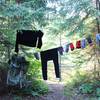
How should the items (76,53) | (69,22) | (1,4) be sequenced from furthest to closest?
(76,53), (69,22), (1,4)

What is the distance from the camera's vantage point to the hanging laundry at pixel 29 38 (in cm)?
627

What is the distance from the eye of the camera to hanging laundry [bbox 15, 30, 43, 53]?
6.27 meters

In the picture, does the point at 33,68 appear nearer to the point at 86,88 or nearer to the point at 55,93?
the point at 55,93

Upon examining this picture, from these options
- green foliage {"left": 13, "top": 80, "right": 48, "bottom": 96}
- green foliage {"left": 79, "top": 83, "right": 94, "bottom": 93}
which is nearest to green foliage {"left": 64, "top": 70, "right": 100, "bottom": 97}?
green foliage {"left": 79, "top": 83, "right": 94, "bottom": 93}

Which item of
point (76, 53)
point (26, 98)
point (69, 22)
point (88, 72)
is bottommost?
point (26, 98)

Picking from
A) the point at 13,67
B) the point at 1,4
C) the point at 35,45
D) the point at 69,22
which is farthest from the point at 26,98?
the point at 1,4

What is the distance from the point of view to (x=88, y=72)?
7574mm

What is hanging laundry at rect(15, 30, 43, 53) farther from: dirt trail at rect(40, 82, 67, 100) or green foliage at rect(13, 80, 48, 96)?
dirt trail at rect(40, 82, 67, 100)

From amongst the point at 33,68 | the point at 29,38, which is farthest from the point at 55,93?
the point at 29,38

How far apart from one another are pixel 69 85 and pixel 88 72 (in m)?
0.63

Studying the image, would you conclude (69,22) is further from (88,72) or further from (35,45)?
(88,72)

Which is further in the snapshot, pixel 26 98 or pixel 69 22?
pixel 26 98

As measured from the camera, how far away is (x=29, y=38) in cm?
638

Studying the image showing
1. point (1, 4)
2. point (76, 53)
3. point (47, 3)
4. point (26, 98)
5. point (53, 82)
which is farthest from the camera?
point (53, 82)
